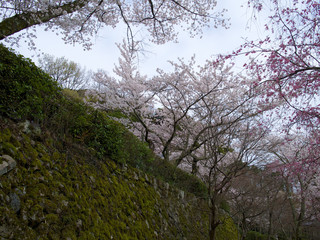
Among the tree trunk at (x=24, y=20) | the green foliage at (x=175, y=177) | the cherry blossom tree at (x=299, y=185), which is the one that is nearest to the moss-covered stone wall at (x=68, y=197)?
the green foliage at (x=175, y=177)

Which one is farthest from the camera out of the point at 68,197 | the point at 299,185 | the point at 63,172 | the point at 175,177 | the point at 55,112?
the point at 299,185

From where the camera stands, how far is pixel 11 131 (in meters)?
2.78

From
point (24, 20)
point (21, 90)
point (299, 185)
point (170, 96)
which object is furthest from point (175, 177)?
point (299, 185)

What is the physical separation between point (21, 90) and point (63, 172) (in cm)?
136

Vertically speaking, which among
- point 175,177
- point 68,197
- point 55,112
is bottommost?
point 68,197

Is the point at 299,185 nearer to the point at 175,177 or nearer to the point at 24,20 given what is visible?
the point at 175,177

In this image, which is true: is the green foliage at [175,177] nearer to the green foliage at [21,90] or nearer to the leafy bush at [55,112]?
the leafy bush at [55,112]

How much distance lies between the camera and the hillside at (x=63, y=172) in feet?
7.67

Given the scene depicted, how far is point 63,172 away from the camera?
3166 mm

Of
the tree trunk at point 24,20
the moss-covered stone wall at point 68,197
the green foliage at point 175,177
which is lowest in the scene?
the moss-covered stone wall at point 68,197

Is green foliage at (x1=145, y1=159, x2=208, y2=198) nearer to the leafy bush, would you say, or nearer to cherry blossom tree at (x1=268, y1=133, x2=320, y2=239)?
the leafy bush

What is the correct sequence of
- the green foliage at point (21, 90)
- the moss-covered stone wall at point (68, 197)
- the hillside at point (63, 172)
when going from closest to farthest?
the moss-covered stone wall at point (68, 197) < the hillside at point (63, 172) < the green foliage at point (21, 90)

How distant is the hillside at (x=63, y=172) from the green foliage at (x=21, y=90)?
0.01 meters

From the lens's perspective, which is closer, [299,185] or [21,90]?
[21,90]
